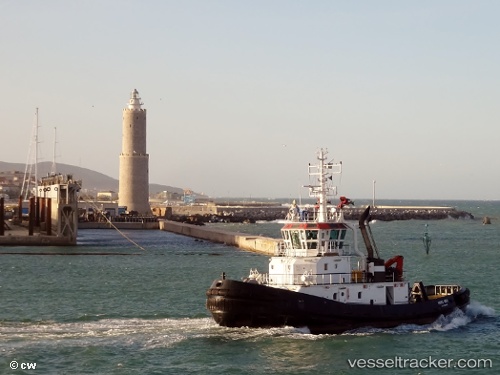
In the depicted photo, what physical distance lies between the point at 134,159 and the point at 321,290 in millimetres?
101509

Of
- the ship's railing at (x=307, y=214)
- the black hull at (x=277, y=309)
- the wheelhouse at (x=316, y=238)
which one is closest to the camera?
the black hull at (x=277, y=309)

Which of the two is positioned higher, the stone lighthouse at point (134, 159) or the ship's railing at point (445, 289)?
the stone lighthouse at point (134, 159)

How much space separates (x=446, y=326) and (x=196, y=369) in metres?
11.5

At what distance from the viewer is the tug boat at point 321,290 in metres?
32.0

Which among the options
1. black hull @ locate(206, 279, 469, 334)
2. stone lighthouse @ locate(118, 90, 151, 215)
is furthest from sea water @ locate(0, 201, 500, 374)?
stone lighthouse @ locate(118, 90, 151, 215)

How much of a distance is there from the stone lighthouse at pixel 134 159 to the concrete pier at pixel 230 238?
8406mm

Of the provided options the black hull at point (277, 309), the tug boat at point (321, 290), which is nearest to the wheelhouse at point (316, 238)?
the tug boat at point (321, 290)

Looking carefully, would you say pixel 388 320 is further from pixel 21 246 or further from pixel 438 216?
pixel 438 216

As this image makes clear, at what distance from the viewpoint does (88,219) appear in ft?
428

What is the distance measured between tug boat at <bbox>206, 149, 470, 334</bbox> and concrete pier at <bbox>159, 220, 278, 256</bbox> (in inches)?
1036
